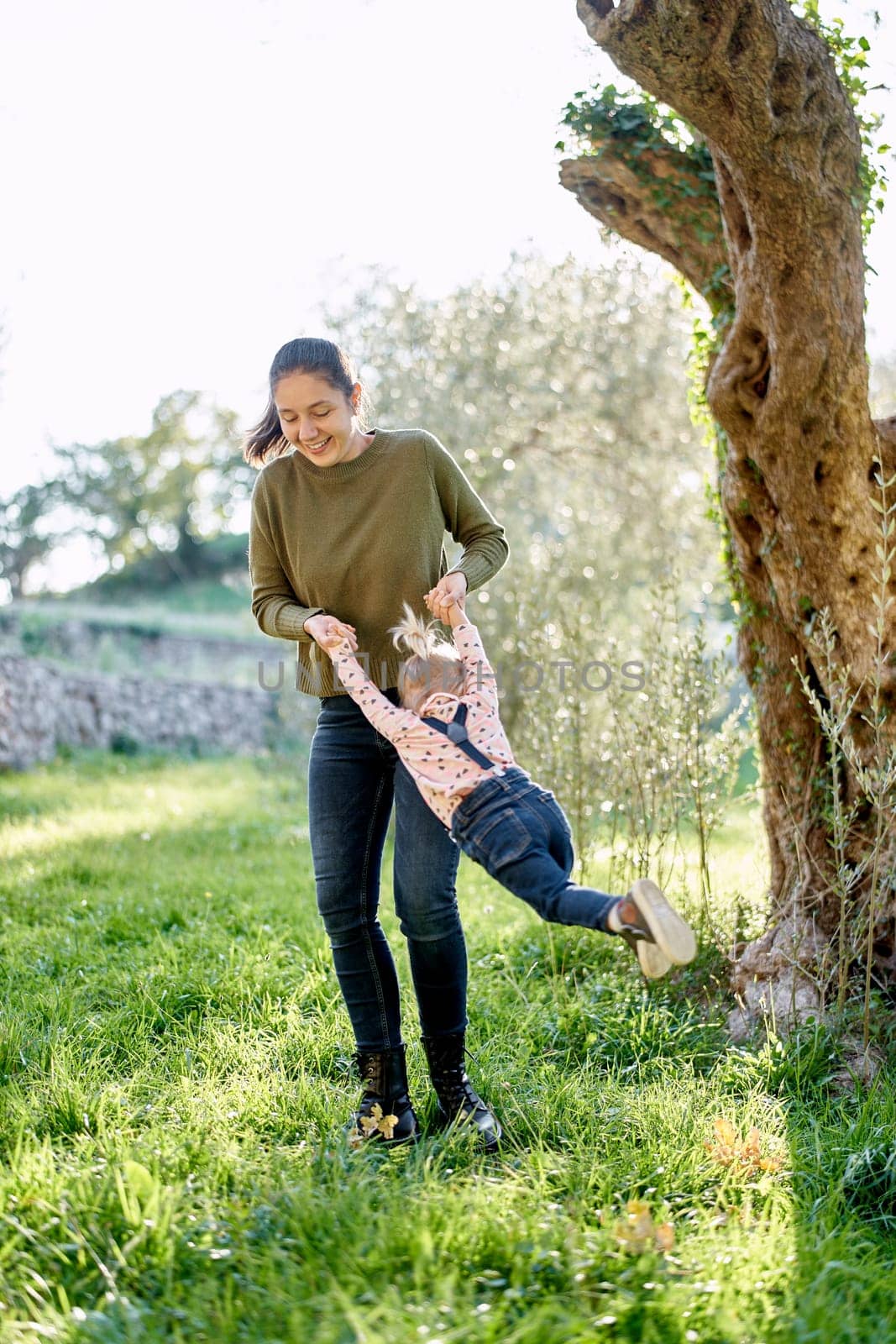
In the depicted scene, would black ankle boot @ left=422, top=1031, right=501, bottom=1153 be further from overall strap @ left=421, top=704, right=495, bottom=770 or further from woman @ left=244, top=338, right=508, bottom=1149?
overall strap @ left=421, top=704, right=495, bottom=770

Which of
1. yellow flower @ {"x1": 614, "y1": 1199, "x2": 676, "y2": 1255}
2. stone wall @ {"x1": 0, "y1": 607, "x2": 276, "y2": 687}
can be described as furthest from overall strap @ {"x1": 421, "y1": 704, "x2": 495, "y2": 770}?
stone wall @ {"x1": 0, "y1": 607, "x2": 276, "y2": 687}

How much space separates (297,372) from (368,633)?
748mm

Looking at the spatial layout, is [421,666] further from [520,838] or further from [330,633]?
[520,838]

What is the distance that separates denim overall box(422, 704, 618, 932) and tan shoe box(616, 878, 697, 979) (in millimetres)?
91

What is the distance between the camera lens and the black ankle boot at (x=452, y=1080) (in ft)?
9.68

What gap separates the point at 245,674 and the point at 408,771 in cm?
1413

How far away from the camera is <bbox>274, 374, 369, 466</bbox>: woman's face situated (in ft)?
9.72

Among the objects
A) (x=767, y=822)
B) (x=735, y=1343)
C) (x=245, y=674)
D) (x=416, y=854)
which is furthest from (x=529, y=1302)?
(x=245, y=674)

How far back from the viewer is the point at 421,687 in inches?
118

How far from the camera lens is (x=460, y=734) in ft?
9.38

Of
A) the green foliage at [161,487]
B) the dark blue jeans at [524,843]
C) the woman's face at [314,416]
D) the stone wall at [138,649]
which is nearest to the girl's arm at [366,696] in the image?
the dark blue jeans at [524,843]

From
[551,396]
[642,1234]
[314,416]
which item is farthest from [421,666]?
[551,396]

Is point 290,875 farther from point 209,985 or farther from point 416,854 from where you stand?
point 416,854

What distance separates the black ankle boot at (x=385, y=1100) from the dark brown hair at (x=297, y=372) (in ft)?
5.83
